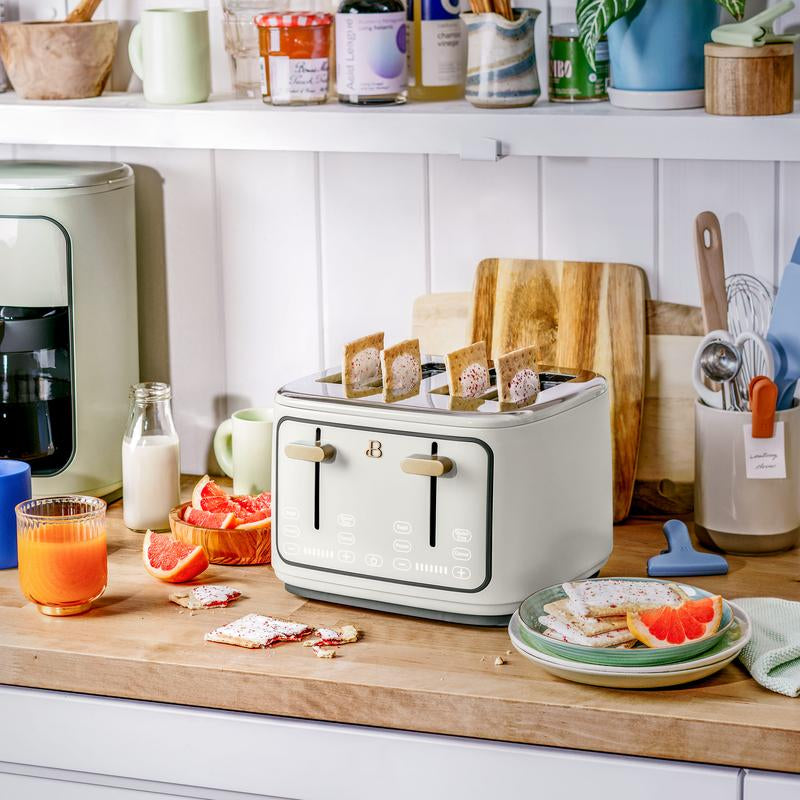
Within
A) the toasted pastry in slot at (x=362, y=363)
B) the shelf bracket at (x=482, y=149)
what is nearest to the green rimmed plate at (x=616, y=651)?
the toasted pastry in slot at (x=362, y=363)

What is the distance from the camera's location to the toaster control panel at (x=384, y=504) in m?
1.37

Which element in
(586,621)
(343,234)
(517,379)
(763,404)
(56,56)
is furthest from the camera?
(343,234)

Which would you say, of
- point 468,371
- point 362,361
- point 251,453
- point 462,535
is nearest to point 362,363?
point 362,361

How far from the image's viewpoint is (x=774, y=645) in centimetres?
133

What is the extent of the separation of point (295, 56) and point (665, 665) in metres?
0.87

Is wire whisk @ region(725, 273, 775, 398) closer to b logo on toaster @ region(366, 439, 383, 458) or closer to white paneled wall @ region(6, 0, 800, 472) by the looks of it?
white paneled wall @ region(6, 0, 800, 472)

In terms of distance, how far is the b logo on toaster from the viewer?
4.61 ft

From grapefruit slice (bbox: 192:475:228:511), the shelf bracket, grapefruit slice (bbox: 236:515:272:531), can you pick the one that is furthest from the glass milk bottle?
the shelf bracket

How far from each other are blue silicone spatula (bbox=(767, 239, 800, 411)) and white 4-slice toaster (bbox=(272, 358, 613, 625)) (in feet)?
0.81

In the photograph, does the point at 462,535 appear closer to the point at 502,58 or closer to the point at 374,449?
the point at 374,449

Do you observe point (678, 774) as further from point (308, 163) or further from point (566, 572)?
point (308, 163)

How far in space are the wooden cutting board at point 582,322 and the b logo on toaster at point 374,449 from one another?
429mm

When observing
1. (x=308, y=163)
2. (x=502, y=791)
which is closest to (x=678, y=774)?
(x=502, y=791)

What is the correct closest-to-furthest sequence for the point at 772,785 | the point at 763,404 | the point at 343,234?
the point at 772,785 < the point at 763,404 < the point at 343,234
